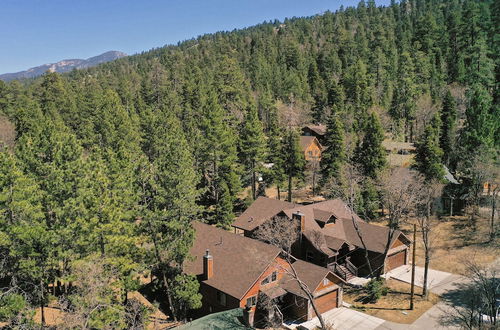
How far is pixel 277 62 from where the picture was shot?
11575 cm

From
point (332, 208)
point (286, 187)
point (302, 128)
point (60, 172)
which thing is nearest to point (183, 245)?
point (60, 172)

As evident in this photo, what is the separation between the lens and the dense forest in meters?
23.3

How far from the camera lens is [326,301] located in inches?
1219

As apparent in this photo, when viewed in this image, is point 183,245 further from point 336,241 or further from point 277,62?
point 277,62

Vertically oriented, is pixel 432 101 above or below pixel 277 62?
below

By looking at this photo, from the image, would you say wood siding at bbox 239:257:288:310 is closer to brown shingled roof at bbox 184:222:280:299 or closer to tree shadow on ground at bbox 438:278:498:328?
brown shingled roof at bbox 184:222:280:299

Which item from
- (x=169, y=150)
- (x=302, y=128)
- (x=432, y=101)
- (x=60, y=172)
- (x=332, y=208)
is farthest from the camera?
(x=302, y=128)

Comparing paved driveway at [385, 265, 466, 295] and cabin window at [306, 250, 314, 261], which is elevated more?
cabin window at [306, 250, 314, 261]

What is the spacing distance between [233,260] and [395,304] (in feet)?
45.2

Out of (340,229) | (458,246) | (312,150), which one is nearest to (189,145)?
(340,229)

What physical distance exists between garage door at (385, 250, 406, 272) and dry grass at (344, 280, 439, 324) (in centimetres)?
298

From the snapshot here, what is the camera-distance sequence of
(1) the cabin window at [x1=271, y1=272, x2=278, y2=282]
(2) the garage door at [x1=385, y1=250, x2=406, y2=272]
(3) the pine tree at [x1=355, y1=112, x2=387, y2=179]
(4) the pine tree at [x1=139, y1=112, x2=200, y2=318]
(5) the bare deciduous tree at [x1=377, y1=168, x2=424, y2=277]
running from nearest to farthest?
1. (4) the pine tree at [x1=139, y1=112, x2=200, y2=318]
2. (1) the cabin window at [x1=271, y1=272, x2=278, y2=282]
3. (5) the bare deciduous tree at [x1=377, y1=168, x2=424, y2=277]
4. (2) the garage door at [x1=385, y1=250, x2=406, y2=272]
5. (3) the pine tree at [x1=355, y1=112, x2=387, y2=179]

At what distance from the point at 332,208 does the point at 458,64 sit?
63720 mm

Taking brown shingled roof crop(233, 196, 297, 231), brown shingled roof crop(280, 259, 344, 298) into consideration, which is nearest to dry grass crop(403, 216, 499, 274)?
brown shingled roof crop(280, 259, 344, 298)
